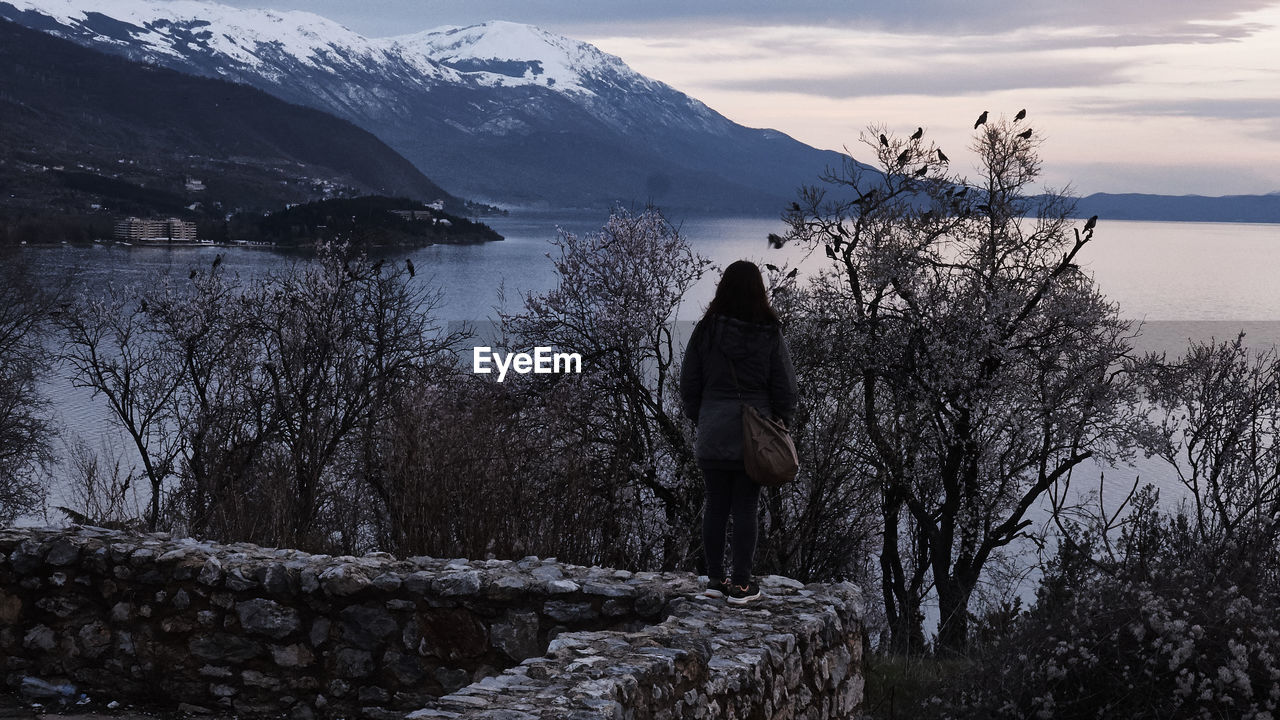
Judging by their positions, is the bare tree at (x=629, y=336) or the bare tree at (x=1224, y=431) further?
the bare tree at (x=629, y=336)

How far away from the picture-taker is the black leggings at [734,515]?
6.16 meters

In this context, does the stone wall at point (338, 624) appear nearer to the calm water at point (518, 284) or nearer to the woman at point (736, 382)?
the woman at point (736, 382)

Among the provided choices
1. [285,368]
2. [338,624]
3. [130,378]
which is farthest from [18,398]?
[338,624]

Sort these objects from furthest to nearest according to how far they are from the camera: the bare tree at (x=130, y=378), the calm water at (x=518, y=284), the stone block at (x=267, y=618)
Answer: the calm water at (x=518, y=284)
the bare tree at (x=130, y=378)
the stone block at (x=267, y=618)

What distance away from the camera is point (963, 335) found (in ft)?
69.2

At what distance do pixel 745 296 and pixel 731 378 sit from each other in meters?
0.48

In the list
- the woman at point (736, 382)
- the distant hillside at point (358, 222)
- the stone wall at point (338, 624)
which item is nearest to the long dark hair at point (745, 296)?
the woman at point (736, 382)

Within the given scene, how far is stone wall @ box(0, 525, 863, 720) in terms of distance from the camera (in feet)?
19.7

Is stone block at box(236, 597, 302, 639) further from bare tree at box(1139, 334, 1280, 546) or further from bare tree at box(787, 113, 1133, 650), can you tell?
bare tree at box(787, 113, 1133, 650)

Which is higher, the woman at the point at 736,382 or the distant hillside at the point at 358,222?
the distant hillside at the point at 358,222

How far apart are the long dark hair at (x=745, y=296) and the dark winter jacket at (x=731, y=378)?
0.05 meters

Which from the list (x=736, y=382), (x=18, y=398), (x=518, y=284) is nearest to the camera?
(x=736, y=382)

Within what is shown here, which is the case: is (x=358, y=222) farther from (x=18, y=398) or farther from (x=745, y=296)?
(x=745, y=296)

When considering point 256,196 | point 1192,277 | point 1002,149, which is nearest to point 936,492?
point 1002,149
